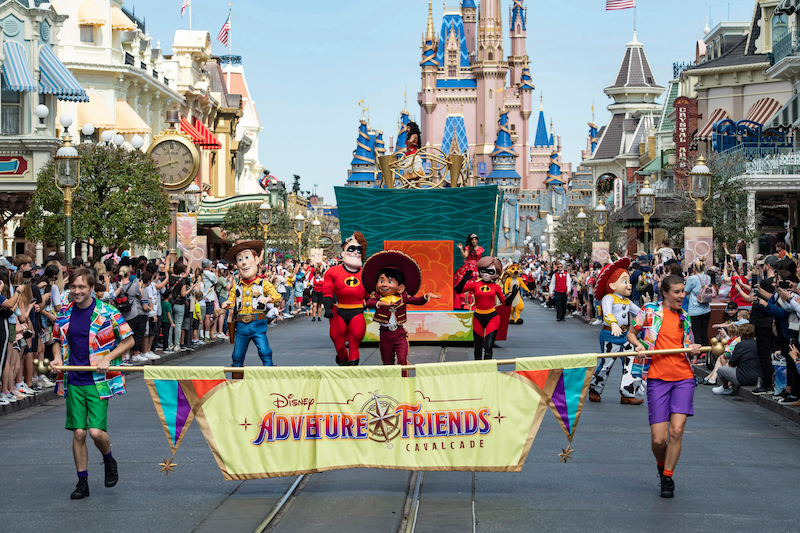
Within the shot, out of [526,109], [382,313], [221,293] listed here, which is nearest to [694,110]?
[221,293]

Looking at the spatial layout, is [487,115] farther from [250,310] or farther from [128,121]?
[250,310]

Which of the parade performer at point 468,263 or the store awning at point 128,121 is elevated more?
the store awning at point 128,121

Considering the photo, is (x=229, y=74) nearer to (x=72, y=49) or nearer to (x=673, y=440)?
(x=72, y=49)

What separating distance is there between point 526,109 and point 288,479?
165 m

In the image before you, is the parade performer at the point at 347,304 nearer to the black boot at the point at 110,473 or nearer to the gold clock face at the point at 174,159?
the black boot at the point at 110,473

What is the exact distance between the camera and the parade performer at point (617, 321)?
479 inches

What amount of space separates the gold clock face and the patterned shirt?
23584mm

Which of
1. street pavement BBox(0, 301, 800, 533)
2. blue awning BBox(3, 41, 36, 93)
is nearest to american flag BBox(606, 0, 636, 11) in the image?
blue awning BBox(3, 41, 36, 93)

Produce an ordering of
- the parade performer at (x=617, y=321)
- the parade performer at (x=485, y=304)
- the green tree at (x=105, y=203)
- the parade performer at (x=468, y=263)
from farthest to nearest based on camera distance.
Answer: the green tree at (x=105, y=203) < the parade performer at (x=468, y=263) < the parade performer at (x=485, y=304) < the parade performer at (x=617, y=321)

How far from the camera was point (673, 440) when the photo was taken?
757cm

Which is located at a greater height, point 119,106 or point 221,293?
point 119,106

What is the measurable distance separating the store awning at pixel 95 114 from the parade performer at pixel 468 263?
24544mm

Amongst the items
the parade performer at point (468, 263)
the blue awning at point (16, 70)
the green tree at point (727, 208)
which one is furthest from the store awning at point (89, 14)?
the parade performer at point (468, 263)

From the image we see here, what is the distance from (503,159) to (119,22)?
11266 centimetres
